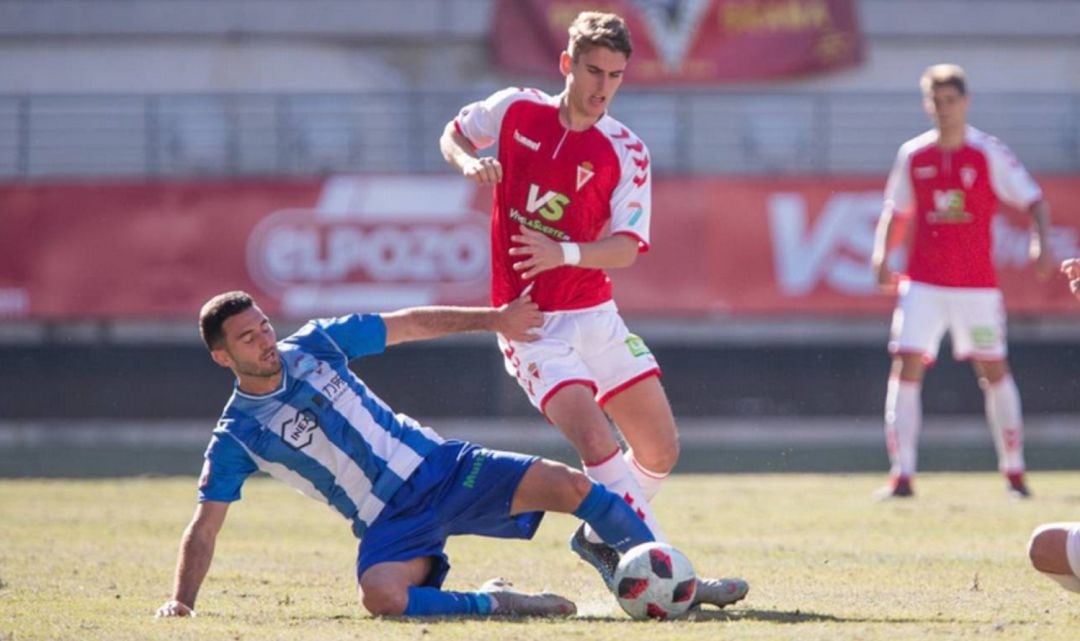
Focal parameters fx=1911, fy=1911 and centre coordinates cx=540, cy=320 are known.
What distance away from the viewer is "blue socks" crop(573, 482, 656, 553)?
7105 millimetres

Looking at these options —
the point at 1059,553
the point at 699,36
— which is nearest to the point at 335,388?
the point at 1059,553

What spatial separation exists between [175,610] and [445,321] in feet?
4.85

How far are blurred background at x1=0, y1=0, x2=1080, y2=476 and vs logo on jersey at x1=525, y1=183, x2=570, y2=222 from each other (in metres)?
8.19

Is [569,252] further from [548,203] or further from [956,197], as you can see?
[956,197]

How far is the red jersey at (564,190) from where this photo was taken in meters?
7.83

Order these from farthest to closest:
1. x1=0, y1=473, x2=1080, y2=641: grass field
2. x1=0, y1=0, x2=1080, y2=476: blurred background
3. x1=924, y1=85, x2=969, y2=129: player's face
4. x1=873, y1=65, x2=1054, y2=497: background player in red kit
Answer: x1=0, y1=0, x2=1080, y2=476: blurred background
x1=873, y1=65, x2=1054, y2=497: background player in red kit
x1=924, y1=85, x2=969, y2=129: player's face
x1=0, y1=473, x2=1080, y2=641: grass field

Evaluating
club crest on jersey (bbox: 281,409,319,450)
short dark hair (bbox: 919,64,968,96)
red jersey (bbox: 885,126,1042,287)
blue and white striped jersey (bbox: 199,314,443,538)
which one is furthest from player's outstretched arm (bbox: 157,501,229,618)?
red jersey (bbox: 885,126,1042,287)

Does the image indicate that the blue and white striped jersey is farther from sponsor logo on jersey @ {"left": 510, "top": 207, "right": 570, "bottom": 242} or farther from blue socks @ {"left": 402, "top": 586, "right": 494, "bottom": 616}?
sponsor logo on jersey @ {"left": 510, "top": 207, "right": 570, "bottom": 242}

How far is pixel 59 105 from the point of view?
22797mm

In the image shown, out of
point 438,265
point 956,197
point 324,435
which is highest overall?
point 956,197

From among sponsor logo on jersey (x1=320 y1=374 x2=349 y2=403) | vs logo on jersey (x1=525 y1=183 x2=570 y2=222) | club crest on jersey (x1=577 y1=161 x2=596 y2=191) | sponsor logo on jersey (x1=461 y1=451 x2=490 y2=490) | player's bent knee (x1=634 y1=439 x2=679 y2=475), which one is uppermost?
club crest on jersey (x1=577 y1=161 x2=596 y2=191)

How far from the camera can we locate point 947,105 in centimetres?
1255

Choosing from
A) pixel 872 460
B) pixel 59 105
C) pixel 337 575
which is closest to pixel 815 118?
pixel 872 460

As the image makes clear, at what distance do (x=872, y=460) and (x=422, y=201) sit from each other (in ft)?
17.3
